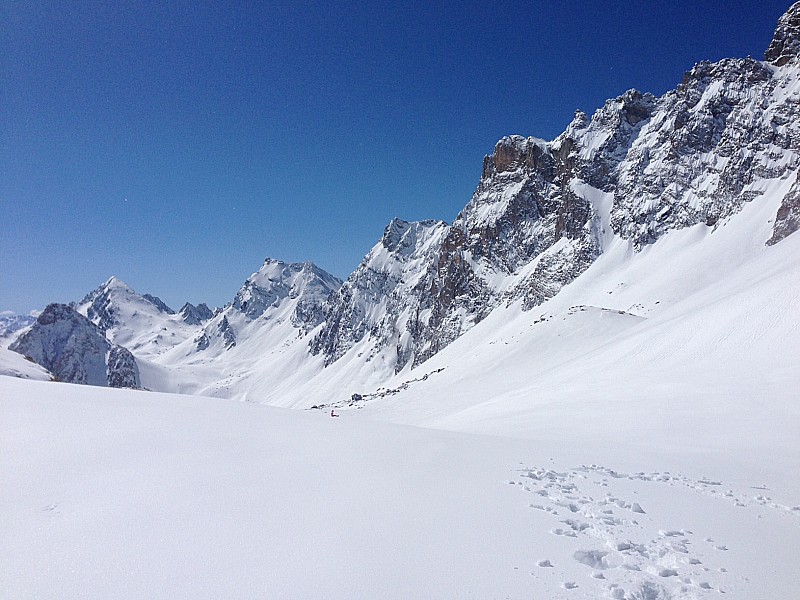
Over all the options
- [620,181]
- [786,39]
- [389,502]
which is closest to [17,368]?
[389,502]

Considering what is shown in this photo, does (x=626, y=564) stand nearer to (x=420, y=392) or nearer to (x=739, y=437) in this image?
(x=739, y=437)

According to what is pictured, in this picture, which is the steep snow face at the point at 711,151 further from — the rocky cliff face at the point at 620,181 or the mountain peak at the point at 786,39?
the mountain peak at the point at 786,39

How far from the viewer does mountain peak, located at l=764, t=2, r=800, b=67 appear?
89.6 metres

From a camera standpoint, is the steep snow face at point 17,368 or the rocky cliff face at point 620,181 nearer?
the steep snow face at point 17,368

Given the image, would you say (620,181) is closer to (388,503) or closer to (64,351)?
(388,503)

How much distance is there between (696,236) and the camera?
81.1 meters

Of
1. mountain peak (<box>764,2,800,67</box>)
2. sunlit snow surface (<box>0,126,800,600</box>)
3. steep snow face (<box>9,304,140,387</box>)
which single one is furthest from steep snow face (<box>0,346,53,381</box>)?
steep snow face (<box>9,304,140,387</box>)

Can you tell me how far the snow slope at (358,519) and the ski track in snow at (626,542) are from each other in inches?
1.0

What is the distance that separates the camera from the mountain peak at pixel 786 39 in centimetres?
8962

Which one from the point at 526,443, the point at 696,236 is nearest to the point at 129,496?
the point at 526,443

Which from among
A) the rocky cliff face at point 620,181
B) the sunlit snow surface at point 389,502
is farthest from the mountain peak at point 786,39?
the sunlit snow surface at point 389,502

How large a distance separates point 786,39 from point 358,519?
12887 cm

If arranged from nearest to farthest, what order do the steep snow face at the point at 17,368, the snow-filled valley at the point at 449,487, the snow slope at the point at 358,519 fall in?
the snow slope at the point at 358,519 < the snow-filled valley at the point at 449,487 < the steep snow face at the point at 17,368

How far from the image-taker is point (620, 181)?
110 meters
